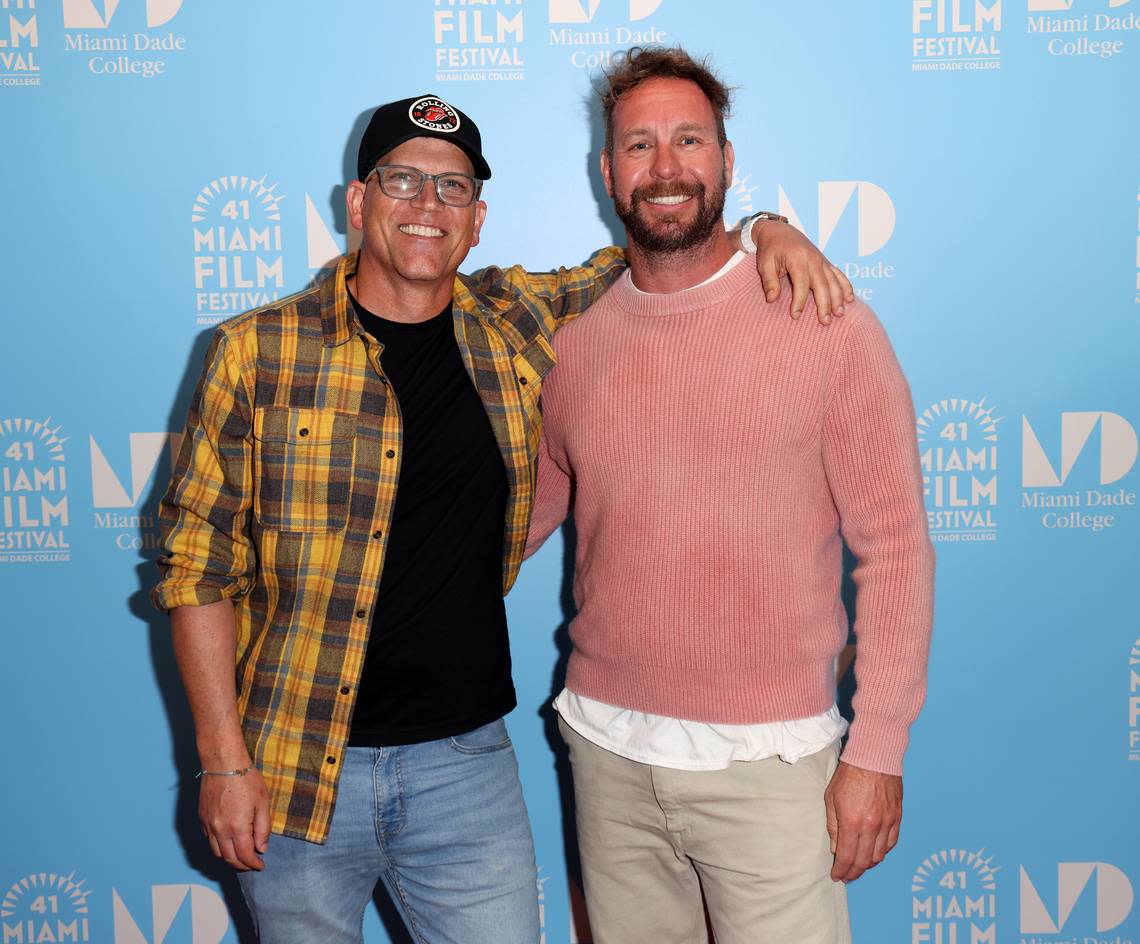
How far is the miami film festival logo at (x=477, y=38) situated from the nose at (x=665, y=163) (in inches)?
25.3

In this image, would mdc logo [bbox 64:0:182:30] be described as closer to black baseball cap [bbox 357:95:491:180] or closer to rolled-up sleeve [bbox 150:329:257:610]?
black baseball cap [bbox 357:95:491:180]

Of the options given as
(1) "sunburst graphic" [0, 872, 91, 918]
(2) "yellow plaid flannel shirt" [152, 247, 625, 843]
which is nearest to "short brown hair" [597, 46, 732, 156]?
(2) "yellow plaid flannel shirt" [152, 247, 625, 843]

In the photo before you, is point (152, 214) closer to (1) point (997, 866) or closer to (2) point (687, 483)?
(2) point (687, 483)

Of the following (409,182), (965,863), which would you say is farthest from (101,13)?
(965,863)

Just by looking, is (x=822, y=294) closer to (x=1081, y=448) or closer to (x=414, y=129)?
(x=414, y=129)

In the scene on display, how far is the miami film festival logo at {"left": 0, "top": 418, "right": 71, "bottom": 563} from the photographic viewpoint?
238 cm

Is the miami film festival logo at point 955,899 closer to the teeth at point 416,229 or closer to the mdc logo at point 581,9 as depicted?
the teeth at point 416,229

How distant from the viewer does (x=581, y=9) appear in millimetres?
2289

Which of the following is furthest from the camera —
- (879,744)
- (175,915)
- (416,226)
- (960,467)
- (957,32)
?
(175,915)

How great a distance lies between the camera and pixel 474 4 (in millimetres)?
2281

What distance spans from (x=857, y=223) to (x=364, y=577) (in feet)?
4.42

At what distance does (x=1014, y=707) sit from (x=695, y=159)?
57.0 inches

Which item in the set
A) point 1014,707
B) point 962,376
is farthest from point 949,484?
point 1014,707

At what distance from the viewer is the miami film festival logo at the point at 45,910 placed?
2471mm
